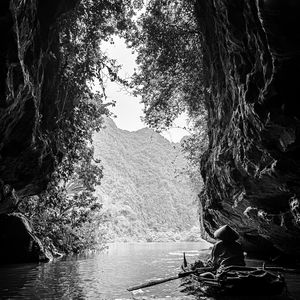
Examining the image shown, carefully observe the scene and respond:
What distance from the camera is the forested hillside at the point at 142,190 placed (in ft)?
334

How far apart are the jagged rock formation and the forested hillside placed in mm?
69731

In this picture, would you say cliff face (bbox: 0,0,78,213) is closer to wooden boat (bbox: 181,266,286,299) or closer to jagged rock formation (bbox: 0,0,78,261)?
jagged rock formation (bbox: 0,0,78,261)

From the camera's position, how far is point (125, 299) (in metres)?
9.55

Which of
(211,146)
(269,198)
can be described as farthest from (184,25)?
(269,198)

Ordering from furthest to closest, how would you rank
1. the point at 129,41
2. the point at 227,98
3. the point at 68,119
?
the point at 129,41, the point at 68,119, the point at 227,98

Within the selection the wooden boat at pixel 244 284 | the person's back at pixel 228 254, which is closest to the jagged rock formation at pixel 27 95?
the wooden boat at pixel 244 284

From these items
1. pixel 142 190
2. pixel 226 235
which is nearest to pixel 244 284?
pixel 226 235

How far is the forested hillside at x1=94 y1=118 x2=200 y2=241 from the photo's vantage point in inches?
4011

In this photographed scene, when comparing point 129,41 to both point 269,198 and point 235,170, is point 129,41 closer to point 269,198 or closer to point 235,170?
point 235,170

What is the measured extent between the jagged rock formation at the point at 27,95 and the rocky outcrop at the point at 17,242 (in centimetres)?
491

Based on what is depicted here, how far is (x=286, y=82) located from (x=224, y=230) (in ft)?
17.0

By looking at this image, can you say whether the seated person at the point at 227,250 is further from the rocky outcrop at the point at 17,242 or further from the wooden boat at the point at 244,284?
the rocky outcrop at the point at 17,242

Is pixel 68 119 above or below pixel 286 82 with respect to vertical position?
above

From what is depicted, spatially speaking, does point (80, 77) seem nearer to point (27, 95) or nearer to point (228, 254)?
point (27, 95)
